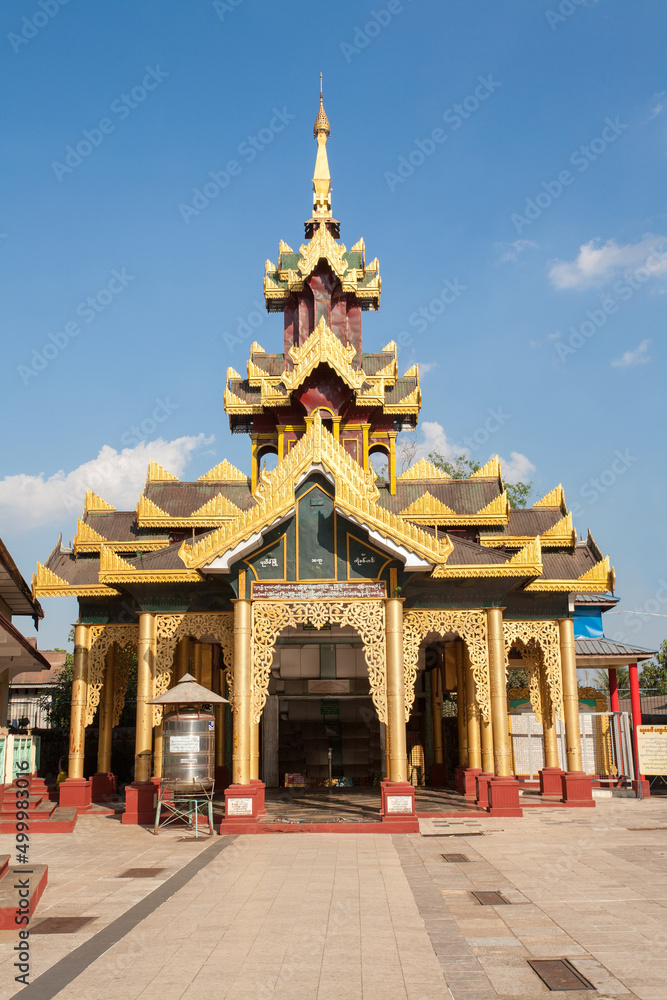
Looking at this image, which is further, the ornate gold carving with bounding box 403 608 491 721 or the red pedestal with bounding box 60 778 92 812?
the red pedestal with bounding box 60 778 92 812

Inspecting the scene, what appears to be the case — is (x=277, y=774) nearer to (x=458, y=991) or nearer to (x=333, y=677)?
(x=333, y=677)

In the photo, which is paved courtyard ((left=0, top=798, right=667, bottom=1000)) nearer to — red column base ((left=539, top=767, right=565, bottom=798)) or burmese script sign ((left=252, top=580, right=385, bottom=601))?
burmese script sign ((left=252, top=580, right=385, bottom=601))

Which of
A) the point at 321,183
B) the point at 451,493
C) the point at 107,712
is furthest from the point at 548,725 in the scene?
the point at 321,183

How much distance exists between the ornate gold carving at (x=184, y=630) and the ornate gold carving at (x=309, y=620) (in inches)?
60.8

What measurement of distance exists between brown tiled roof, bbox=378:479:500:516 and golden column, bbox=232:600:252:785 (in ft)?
28.8

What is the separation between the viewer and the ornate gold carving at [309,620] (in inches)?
627

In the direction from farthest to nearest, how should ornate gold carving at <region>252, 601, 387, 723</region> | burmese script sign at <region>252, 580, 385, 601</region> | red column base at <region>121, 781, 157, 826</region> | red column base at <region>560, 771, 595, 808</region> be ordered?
red column base at <region>560, 771, 595, 808</region>
red column base at <region>121, 781, 157, 826</region>
burmese script sign at <region>252, 580, 385, 601</region>
ornate gold carving at <region>252, 601, 387, 723</region>

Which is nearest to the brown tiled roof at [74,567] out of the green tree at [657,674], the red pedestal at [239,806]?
the red pedestal at [239,806]

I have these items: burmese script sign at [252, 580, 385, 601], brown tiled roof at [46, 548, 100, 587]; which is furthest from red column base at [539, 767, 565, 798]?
brown tiled roof at [46, 548, 100, 587]

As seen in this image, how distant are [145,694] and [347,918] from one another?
9954 millimetres

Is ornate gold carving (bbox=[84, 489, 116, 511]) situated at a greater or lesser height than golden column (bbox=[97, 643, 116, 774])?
greater

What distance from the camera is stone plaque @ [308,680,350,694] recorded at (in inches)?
942

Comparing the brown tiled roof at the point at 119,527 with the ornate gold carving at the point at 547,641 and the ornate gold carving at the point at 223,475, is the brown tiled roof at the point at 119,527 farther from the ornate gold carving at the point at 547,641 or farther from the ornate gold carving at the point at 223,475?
the ornate gold carving at the point at 547,641

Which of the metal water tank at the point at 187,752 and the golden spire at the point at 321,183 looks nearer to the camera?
the metal water tank at the point at 187,752
